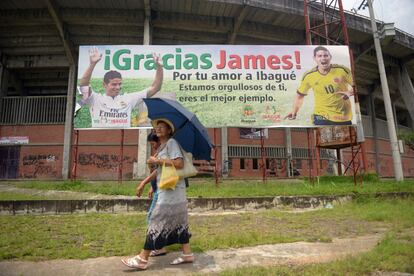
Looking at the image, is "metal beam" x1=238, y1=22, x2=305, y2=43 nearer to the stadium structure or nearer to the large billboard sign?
the stadium structure

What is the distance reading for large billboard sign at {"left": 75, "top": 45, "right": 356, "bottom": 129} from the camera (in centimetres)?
966

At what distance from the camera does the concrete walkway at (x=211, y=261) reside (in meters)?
2.60

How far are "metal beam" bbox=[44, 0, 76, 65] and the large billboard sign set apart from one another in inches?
293

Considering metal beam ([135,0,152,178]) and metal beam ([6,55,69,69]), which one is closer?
metal beam ([135,0,152,178])

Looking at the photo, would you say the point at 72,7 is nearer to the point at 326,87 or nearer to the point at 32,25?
the point at 32,25

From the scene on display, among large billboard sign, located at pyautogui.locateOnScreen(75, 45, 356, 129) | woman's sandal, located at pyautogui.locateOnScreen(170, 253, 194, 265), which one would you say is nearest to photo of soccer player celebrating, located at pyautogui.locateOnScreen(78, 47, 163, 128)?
large billboard sign, located at pyautogui.locateOnScreen(75, 45, 356, 129)

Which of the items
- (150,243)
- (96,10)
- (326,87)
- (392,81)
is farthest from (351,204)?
(392,81)

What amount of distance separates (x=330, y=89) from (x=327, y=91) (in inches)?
5.0

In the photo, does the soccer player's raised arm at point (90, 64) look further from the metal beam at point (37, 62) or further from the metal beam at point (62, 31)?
the metal beam at point (37, 62)

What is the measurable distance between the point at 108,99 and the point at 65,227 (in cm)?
578

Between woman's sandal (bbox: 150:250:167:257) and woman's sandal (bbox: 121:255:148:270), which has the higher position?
woman's sandal (bbox: 121:255:148:270)

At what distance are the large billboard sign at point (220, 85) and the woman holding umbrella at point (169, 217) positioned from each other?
263 inches

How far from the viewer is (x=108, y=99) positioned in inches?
382

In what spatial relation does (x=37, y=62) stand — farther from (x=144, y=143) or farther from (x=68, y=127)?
(x=144, y=143)
